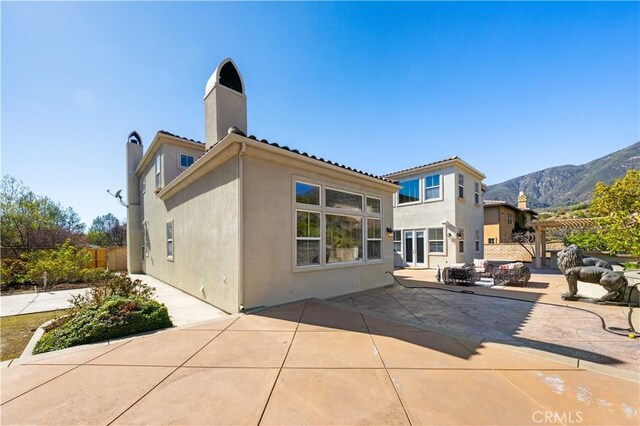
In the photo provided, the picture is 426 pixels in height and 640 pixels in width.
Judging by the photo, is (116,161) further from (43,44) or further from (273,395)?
(273,395)

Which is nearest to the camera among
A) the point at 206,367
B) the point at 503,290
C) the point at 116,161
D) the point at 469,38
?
the point at 206,367

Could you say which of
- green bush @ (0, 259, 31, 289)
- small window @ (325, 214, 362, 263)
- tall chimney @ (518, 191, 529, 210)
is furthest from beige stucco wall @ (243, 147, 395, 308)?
tall chimney @ (518, 191, 529, 210)

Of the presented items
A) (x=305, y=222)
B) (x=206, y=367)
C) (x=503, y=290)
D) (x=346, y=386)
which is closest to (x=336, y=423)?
(x=346, y=386)

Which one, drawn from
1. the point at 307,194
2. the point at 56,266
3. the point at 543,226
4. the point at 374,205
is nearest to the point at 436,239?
the point at 543,226

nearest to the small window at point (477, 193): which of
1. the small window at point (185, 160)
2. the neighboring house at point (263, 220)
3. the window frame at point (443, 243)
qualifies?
the window frame at point (443, 243)

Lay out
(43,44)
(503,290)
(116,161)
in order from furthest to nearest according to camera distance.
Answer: (116,161)
(503,290)
(43,44)

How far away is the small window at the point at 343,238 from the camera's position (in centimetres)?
809

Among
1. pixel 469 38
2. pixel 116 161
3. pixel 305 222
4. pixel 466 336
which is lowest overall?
pixel 466 336

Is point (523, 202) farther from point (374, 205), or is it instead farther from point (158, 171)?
point (158, 171)

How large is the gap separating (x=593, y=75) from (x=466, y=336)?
35.7ft

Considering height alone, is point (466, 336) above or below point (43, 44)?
below

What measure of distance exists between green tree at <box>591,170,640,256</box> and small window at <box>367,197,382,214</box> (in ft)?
20.2

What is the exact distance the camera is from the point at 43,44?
739 cm

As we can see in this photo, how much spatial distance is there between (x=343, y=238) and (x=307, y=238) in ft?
5.33
